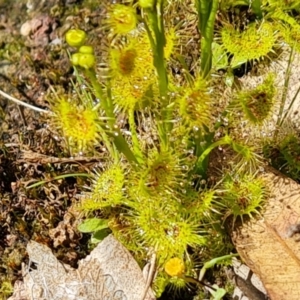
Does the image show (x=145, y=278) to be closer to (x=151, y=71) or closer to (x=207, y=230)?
(x=207, y=230)

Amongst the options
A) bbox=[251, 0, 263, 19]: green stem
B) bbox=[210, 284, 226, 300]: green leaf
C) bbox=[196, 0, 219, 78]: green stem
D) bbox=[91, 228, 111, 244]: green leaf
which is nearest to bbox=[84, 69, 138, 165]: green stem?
bbox=[196, 0, 219, 78]: green stem

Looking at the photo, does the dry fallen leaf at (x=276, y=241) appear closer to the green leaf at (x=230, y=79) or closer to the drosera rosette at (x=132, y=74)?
the green leaf at (x=230, y=79)

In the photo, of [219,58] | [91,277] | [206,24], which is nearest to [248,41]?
[219,58]

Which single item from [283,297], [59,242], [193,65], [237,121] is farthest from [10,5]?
[283,297]

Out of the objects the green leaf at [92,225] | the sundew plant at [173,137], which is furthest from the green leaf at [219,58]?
the green leaf at [92,225]

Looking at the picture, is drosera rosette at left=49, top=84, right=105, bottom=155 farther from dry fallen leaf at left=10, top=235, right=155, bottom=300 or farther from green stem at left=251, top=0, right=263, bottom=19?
green stem at left=251, top=0, right=263, bottom=19

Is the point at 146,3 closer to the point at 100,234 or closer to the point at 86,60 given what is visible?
the point at 86,60

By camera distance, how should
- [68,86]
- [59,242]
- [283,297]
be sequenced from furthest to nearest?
[68,86], [59,242], [283,297]
